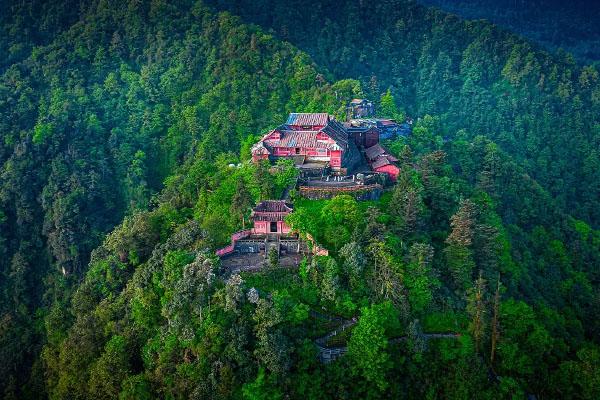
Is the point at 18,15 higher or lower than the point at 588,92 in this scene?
higher

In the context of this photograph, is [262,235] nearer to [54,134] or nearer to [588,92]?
[54,134]

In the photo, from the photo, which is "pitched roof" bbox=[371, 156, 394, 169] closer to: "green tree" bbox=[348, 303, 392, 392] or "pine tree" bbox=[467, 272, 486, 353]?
"pine tree" bbox=[467, 272, 486, 353]

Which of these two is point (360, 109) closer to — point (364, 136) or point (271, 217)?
point (364, 136)

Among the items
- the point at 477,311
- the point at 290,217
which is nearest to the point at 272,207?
the point at 290,217

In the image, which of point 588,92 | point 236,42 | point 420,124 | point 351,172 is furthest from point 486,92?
point 351,172

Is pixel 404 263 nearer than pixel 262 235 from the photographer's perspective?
Yes

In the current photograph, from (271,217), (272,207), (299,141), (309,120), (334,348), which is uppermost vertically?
(309,120)

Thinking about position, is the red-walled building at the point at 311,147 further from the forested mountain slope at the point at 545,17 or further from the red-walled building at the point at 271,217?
the forested mountain slope at the point at 545,17

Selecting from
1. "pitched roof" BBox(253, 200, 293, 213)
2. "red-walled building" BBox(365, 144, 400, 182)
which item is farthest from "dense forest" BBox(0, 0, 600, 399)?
"pitched roof" BBox(253, 200, 293, 213)
